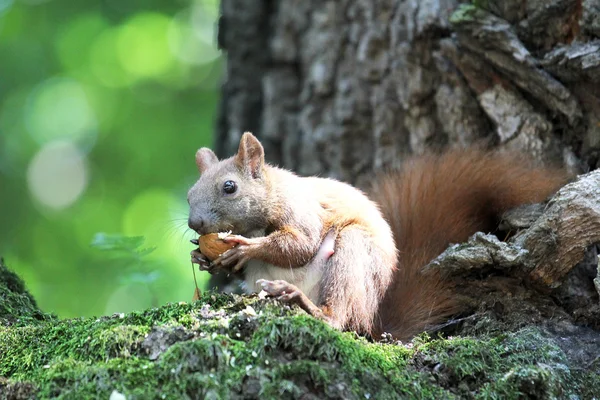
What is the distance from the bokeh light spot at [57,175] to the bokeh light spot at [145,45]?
0.94 m

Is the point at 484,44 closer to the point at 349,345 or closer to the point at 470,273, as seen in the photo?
the point at 470,273

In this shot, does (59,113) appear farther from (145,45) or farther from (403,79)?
(403,79)

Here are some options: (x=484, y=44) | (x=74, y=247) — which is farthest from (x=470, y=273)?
(x=74, y=247)

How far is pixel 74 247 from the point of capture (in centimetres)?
603

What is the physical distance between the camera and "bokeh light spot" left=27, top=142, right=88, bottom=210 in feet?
21.8

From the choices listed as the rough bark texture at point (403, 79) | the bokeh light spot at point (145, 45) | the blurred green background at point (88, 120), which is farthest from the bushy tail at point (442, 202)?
the bokeh light spot at point (145, 45)

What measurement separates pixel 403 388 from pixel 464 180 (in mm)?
1225

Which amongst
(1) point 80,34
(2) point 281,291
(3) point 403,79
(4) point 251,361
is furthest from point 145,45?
(4) point 251,361

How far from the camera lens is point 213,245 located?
236 centimetres

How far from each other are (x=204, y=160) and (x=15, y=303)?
0.83 m

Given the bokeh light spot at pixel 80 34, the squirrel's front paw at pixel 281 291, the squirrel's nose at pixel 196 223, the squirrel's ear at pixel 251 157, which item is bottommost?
the squirrel's front paw at pixel 281 291

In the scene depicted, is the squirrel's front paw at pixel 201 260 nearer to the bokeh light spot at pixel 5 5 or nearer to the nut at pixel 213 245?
the nut at pixel 213 245

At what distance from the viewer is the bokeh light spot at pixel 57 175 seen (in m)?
6.63

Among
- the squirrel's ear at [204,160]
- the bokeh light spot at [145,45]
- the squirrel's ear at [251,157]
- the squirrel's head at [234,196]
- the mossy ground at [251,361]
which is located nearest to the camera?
the mossy ground at [251,361]
